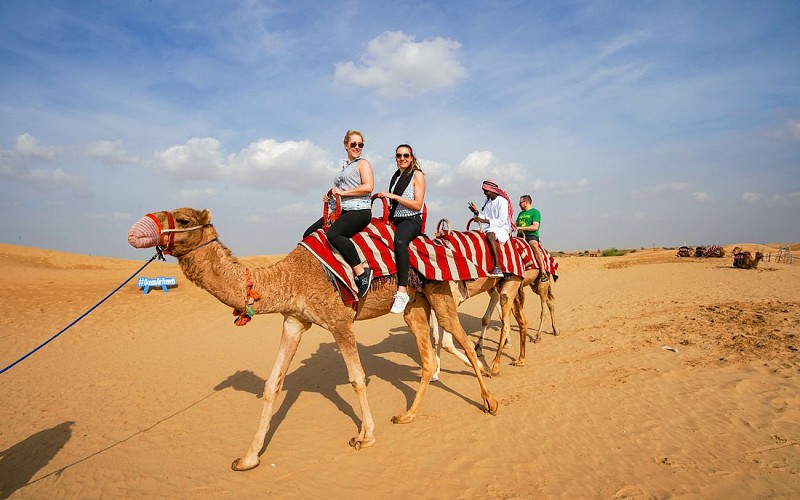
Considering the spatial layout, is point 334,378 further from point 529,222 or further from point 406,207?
point 529,222

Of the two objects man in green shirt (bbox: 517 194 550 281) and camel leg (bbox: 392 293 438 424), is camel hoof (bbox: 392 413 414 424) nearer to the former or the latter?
camel leg (bbox: 392 293 438 424)

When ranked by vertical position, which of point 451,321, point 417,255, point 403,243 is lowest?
point 451,321

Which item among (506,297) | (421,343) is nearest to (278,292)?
(421,343)

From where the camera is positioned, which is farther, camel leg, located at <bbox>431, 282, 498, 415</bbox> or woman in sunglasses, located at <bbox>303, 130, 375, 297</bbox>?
camel leg, located at <bbox>431, 282, 498, 415</bbox>

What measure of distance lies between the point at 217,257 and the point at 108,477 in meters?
2.88

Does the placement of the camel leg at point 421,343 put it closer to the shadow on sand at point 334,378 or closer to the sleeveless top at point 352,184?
the shadow on sand at point 334,378

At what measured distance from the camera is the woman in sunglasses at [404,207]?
16.5 ft

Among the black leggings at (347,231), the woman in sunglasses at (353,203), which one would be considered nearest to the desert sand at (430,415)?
the woman in sunglasses at (353,203)

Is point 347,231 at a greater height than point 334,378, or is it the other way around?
point 347,231

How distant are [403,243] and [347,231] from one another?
2.42ft

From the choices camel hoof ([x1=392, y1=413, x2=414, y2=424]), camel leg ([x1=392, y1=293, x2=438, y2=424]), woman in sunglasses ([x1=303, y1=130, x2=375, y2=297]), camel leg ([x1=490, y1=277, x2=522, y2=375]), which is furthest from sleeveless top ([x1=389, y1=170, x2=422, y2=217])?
camel leg ([x1=490, y1=277, x2=522, y2=375])

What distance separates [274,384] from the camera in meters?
4.75

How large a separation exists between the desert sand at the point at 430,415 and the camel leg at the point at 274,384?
194 mm

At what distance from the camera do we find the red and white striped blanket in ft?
15.5
